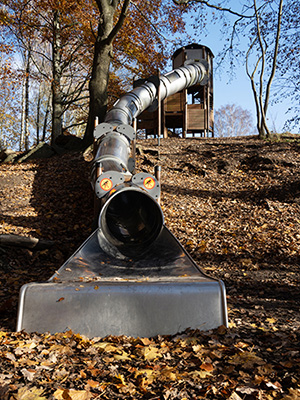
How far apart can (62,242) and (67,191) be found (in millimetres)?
2397

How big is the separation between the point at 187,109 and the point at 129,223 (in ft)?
36.0

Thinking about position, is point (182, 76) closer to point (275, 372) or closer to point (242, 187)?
point (242, 187)

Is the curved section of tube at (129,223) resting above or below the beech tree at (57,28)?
below

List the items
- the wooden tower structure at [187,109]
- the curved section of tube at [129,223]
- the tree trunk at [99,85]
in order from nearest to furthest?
the curved section of tube at [129,223]
the tree trunk at [99,85]
the wooden tower structure at [187,109]

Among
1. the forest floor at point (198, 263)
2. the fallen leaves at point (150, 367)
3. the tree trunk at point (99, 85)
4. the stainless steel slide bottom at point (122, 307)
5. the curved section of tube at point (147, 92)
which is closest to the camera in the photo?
the fallen leaves at point (150, 367)

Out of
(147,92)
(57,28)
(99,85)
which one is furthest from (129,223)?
(57,28)

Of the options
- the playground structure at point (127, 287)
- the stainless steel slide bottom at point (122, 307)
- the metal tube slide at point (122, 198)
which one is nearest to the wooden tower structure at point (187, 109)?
the metal tube slide at point (122, 198)

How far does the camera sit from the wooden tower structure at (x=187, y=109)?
1524 centimetres

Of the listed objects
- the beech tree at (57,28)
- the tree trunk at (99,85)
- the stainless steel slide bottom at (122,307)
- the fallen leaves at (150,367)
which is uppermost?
the beech tree at (57,28)

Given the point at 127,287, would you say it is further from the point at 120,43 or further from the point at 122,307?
the point at 120,43

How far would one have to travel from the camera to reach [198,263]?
579 cm

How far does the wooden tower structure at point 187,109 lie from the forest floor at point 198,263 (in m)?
2.69

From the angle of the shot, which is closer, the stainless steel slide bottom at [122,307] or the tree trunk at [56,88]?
the stainless steel slide bottom at [122,307]

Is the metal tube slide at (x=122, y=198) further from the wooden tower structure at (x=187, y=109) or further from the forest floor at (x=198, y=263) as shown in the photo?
the wooden tower structure at (x=187, y=109)
